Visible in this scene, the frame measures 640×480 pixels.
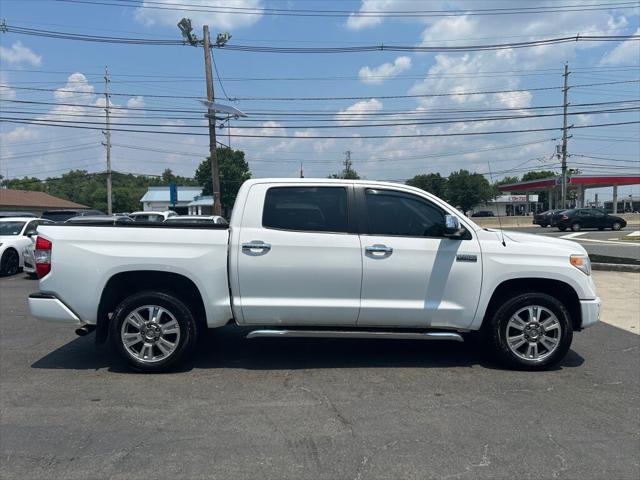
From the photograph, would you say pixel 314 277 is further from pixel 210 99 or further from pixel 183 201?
pixel 183 201

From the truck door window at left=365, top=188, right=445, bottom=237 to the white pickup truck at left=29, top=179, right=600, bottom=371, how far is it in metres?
0.01

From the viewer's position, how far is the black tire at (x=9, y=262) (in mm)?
13938

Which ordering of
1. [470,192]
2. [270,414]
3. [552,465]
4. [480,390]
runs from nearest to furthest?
[552,465], [270,414], [480,390], [470,192]

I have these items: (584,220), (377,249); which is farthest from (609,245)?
(377,249)

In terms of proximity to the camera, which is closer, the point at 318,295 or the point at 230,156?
the point at 318,295

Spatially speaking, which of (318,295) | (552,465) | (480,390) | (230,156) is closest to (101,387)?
(318,295)

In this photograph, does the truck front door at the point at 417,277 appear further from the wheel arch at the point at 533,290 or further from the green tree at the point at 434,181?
the green tree at the point at 434,181

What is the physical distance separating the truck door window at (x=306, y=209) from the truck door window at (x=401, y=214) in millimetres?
290

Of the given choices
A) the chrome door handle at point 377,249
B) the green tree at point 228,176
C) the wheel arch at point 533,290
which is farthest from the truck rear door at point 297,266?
the green tree at point 228,176

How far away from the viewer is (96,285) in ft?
17.0

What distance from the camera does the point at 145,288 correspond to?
5.42 metres

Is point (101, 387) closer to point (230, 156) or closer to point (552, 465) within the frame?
point (552, 465)

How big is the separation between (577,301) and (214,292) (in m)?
3.70

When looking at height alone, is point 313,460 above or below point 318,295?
below
